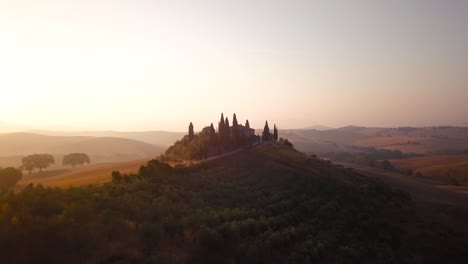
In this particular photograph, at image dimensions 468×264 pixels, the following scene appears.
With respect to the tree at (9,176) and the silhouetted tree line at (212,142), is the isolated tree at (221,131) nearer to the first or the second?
the silhouetted tree line at (212,142)

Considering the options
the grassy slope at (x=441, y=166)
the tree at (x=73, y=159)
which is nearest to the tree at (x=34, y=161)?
the tree at (x=73, y=159)

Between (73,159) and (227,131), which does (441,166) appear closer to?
(227,131)

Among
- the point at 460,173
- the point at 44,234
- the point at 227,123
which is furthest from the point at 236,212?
the point at 460,173

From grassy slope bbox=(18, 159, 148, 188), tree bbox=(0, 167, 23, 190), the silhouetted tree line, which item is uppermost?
the silhouetted tree line

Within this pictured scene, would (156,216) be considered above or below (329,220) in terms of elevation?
above

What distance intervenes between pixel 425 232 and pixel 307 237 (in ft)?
57.9

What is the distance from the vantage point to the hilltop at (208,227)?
19875 mm

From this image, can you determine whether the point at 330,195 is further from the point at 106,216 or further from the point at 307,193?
the point at 106,216

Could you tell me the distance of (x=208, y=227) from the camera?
985 inches

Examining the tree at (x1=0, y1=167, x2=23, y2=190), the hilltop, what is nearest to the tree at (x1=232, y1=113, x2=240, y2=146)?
the hilltop

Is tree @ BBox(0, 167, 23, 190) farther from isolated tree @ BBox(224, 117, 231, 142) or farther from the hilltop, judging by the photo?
isolated tree @ BBox(224, 117, 231, 142)

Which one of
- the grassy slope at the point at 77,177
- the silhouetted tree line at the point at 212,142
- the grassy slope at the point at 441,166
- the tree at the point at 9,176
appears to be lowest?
the grassy slope at the point at 441,166

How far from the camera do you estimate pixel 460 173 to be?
15300cm

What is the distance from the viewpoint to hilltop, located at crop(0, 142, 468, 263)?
19.9 meters
